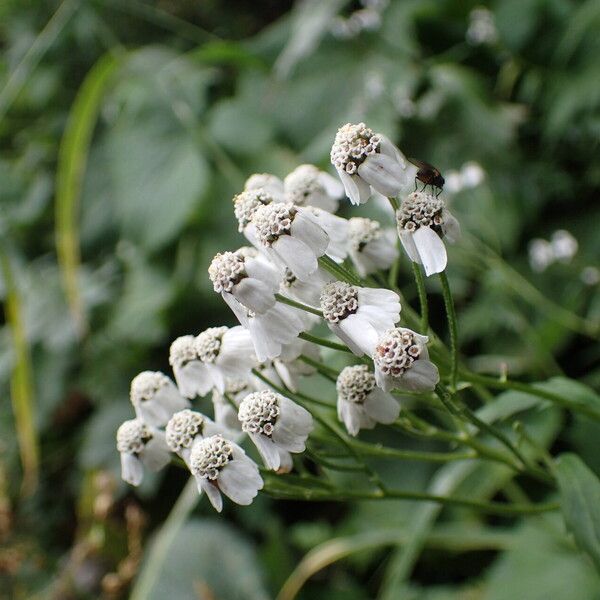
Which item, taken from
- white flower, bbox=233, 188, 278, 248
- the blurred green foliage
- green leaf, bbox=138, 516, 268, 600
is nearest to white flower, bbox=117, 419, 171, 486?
white flower, bbox=233, 188, 278, 248

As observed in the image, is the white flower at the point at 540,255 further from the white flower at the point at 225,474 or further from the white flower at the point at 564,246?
the white flower at the point at 225,474

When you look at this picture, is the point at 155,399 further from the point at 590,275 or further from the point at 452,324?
the point at 590,275

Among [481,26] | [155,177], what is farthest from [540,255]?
[155,177]

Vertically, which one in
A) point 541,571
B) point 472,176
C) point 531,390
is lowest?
point 541,571

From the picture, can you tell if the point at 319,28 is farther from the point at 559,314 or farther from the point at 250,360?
the point at 250,360

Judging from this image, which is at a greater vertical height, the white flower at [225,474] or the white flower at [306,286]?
the white flower at [306,286]

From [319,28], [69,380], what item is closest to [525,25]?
[319,28]

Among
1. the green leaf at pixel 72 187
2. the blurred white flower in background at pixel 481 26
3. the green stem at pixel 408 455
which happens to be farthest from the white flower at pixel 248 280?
the blurred white flower in background at pixel 481 26
